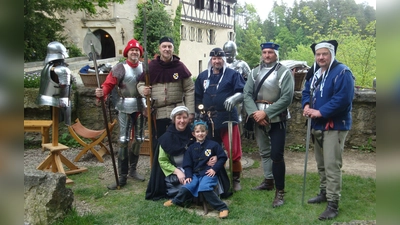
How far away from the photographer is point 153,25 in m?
18.4

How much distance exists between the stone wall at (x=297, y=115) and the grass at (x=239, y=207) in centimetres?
175

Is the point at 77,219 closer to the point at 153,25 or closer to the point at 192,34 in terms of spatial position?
the point at 153,25

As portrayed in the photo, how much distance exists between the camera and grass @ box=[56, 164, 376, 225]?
3646 mm

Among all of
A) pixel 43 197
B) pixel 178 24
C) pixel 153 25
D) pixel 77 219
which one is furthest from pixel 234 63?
pixel 178 24

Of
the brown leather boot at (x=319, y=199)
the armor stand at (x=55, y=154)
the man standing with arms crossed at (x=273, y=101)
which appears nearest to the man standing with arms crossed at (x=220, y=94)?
the man standing with arms crossed at (x=273, y=101)

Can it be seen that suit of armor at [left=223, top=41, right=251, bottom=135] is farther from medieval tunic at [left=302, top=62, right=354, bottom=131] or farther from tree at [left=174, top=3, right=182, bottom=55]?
tree at [left=174, top=3, right=182, bottom=55]

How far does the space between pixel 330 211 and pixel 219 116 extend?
5.32ft

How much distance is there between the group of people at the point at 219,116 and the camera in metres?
3.62

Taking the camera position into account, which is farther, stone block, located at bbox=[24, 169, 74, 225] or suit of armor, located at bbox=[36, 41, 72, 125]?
suit of armor, located at bbox=[36, 41, 72, 125]

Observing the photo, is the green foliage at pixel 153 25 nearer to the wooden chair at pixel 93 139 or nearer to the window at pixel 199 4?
the window at pixel 199 4

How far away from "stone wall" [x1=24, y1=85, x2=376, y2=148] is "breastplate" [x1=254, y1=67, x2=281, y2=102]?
270 cm

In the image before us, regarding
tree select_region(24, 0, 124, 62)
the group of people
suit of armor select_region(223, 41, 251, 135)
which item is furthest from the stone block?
tree select_region(24, 0, 124, 62)

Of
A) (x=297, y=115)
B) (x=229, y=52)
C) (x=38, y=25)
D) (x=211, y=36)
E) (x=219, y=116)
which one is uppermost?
(x=211, y=36)

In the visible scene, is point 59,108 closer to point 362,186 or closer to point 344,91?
point 344,91
